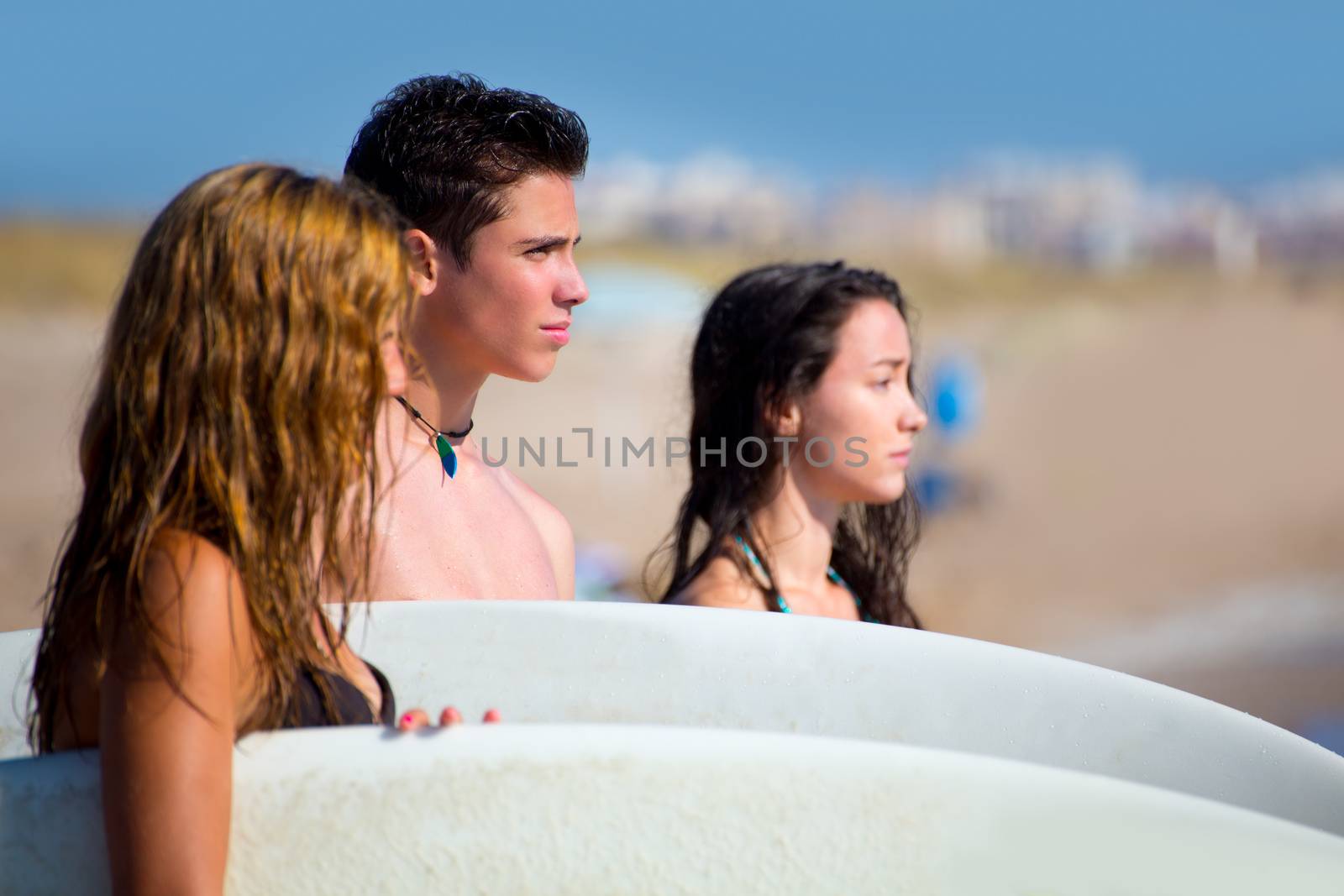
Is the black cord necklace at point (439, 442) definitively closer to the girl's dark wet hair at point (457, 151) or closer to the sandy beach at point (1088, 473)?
the girl's dark wet hair at point (457, 151)

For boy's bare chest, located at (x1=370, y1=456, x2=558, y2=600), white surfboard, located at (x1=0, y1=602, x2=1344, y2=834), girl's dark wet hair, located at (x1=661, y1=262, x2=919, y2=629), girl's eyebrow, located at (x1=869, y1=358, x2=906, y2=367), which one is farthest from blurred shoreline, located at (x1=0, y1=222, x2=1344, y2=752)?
white surfboard, located at (x1=0, y1=602, x2=1344, y2=834)

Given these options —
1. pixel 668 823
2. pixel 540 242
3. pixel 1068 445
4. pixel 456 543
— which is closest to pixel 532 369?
pixel 540 242

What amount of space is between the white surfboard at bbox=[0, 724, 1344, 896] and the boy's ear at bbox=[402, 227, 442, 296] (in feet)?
3.47

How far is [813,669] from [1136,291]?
21770 mm

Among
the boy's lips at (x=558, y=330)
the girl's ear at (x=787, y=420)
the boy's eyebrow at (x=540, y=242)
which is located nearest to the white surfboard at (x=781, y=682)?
the boy's lips at (x=558, y=330)

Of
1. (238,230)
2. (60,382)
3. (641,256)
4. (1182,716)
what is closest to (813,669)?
(1182,716)

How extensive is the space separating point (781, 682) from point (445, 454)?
712 millimetres

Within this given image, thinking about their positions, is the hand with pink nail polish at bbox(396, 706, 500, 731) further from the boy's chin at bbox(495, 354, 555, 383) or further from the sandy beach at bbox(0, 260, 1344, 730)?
the sandy beach at bbox(0, 260, 1344, 730)

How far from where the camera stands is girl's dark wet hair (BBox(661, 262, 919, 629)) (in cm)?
266

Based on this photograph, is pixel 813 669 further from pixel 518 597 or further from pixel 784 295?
pixel 784 295

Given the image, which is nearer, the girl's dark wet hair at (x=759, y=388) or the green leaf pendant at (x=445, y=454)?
the green leaf pendant at (x=445, y=454)

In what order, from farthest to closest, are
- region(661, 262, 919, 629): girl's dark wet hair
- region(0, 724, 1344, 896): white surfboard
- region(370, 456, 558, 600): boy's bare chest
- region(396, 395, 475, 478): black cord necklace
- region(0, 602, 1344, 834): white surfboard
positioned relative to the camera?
region(661, 262, 919, 629): girl's dark wet hair
region(396, 395, 475, 478): black cord necklace
region(370, 456, 558, 600): boy's bare chest
region(0, 602, 1344, 834): white surfboard
region(0, 724, 1344, 896): white surfboard

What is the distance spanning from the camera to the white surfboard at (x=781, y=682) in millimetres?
1758

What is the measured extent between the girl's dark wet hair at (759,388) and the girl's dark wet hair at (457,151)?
23.8 inches
